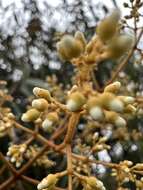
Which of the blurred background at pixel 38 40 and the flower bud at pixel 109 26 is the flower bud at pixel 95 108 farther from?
the blurred background at pixel 38 40

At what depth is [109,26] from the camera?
665 mm

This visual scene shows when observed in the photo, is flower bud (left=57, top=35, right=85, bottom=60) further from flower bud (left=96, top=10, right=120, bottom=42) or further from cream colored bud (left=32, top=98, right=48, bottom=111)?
cream colored bud (left=32, top=98, right=48, bottom=111)

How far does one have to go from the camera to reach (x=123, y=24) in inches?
57.9

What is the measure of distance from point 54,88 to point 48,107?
1.29m

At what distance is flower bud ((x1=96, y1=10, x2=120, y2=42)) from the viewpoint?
2.18 ft

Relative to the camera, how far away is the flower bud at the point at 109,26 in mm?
665

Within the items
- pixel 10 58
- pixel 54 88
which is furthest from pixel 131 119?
pixel 10 58

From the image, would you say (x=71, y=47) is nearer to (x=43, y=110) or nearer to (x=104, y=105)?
(x=104, y=105)

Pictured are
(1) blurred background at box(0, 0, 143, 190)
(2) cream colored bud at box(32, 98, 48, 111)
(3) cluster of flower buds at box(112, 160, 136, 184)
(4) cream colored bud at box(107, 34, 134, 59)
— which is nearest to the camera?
(4) cream colored bud at box(107, 34, 134, 59)

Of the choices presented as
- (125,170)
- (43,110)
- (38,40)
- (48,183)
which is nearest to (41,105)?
(43,110)

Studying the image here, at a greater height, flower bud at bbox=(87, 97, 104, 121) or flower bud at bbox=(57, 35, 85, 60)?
flower bud at bbox=(57, 35, 85, 60)

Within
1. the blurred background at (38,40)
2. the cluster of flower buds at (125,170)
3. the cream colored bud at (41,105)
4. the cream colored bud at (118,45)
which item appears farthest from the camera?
the blurred background at (38,40)

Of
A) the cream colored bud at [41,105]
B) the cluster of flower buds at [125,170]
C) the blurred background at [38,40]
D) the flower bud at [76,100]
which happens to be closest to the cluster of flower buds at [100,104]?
the flower bud at [76,100]

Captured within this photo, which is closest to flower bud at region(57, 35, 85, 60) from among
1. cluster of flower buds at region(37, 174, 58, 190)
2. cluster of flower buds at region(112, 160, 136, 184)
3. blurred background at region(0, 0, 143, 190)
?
cluster of flower buds at region(37, 174, 58, 190)
